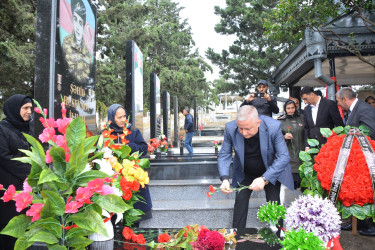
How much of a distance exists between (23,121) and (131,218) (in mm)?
1732

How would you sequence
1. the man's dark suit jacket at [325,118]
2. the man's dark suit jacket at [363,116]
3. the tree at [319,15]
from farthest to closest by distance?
the tree at [319,15] → the man's dark suit jacket at [325,118] → the man's dark suit jacket at [363,116]

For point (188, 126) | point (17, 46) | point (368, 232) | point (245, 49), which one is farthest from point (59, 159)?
point (245, 49)

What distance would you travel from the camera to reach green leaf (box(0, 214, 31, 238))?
1225 mm

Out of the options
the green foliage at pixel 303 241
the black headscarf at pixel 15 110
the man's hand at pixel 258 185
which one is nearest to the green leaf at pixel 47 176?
the green foliage at pixel 303 241

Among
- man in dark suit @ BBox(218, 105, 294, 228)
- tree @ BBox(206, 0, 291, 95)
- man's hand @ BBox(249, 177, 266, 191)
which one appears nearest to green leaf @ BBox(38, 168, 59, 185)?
man's hand @ BBox(249, 177, 266, 191)

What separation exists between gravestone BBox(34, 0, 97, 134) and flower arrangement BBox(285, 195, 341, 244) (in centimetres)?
214

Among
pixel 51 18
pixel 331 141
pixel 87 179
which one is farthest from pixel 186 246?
pixel 51 18

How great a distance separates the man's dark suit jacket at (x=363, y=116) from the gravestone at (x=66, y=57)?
9.88ft

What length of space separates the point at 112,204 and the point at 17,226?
386mm

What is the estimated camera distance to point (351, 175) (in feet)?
5.56

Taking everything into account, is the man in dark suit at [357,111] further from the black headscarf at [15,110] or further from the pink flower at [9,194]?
the black headscarf at [15,110]

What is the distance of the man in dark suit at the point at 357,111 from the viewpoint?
3174mm

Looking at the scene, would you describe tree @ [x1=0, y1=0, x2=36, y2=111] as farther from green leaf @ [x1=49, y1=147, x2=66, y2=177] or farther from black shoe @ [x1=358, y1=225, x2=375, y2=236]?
black shoe @ [x1=358, y1=225, x2=375, y2=236]

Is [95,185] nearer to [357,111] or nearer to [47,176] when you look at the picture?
[47,176]
